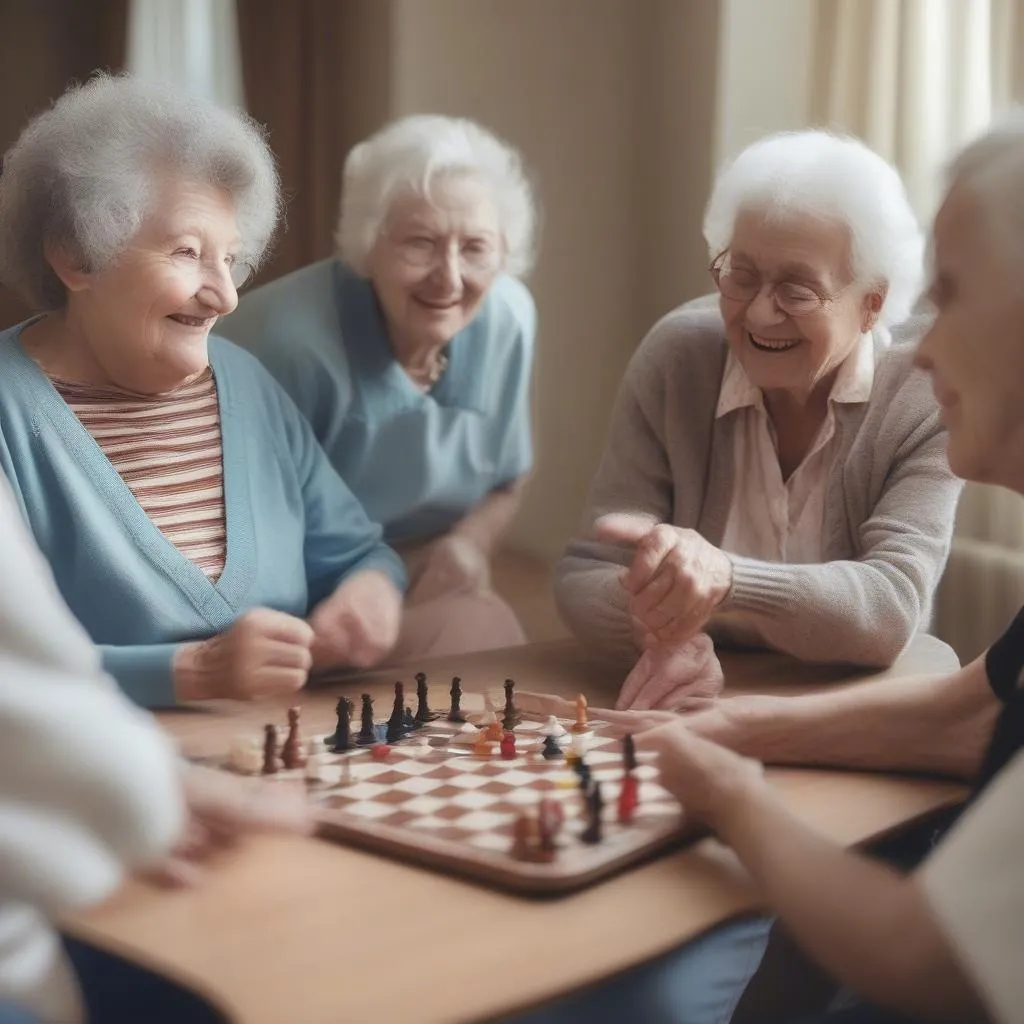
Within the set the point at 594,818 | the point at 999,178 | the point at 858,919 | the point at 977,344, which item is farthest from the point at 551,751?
the point at 999,178

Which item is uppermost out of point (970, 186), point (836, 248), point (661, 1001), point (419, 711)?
point (970, 186)

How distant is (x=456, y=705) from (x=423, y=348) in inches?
37.6

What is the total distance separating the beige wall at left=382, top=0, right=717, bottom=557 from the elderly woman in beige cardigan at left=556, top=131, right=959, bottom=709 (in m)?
1.46

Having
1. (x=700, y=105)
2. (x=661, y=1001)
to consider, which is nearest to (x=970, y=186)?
(x=661, y=1001)

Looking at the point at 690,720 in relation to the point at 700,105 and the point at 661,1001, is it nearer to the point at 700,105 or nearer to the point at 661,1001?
the point at 661,1001

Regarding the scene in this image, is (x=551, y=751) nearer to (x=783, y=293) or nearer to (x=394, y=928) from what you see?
(x=394, y=928)

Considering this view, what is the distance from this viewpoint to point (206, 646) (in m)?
1.73

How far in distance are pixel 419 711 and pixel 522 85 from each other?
279 centimetres

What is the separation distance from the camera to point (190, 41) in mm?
4344

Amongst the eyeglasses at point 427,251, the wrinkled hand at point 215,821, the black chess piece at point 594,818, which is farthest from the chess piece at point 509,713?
the eyeglasses at point 427,251

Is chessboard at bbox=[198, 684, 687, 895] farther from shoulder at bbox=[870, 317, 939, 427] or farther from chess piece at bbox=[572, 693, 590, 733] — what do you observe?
shoulder at bbox=[870, 317, 939, 427]

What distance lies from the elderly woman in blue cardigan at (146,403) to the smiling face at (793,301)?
26.5 inches

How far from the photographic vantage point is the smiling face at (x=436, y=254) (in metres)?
2.43

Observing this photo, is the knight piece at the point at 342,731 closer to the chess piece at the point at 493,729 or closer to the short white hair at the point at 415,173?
the chess piece at the point at 493,729
